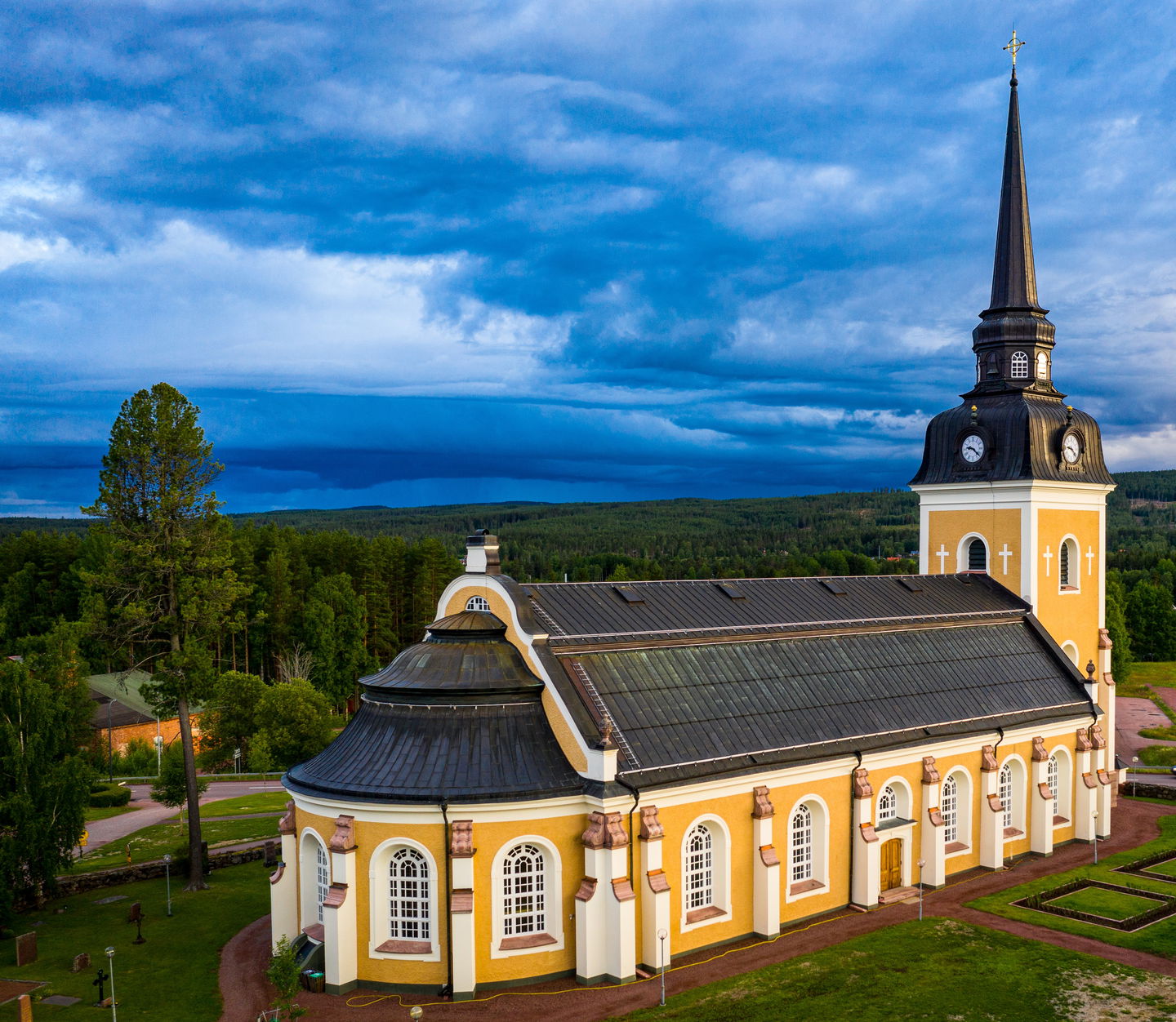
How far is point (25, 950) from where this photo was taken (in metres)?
30.1

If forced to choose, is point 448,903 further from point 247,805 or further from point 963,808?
point 247,805

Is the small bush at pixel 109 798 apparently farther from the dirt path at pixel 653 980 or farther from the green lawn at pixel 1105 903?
the green lawn at pixel 1105 903

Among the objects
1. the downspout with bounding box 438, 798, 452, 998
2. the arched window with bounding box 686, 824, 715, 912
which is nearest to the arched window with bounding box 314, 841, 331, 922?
the downspout with bounding box 438, 798, 452, 998

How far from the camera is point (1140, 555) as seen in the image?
6954 inches

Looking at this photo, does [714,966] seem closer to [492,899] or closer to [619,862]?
[619,862]

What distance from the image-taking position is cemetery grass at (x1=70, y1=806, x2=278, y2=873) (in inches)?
1709

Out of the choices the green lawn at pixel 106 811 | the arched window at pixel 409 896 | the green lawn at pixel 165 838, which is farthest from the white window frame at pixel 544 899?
the green lawn at pixel 106 811

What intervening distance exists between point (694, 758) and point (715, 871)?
12.5 feet

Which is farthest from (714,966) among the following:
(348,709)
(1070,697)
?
(348,709)

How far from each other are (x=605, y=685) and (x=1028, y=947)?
15.4 m

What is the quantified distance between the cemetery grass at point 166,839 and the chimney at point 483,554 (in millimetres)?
21103

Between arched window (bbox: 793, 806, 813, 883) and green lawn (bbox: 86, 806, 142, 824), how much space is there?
3989 cm

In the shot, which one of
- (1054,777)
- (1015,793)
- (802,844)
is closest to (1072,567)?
(1054,777)

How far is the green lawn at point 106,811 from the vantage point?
178ft
